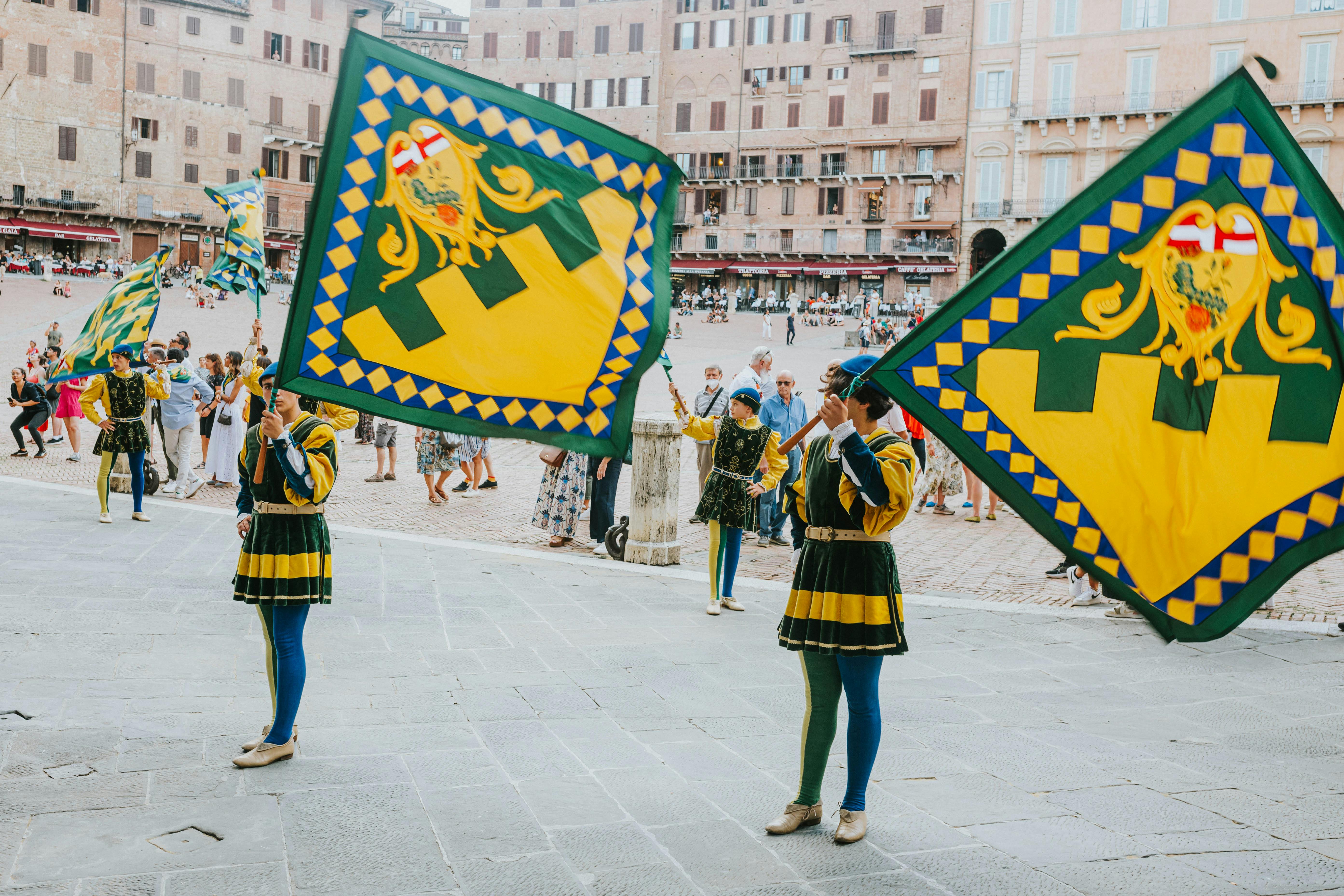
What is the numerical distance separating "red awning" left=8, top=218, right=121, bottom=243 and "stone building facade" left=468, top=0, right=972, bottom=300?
20.5 metres

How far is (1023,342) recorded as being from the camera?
3.42 m

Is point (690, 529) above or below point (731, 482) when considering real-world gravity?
below

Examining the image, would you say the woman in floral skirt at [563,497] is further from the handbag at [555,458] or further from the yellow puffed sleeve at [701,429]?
the yellow puffed sleeve at [701,429]

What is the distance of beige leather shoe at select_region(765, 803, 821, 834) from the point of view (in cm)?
389

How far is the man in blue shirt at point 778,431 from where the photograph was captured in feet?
34.0

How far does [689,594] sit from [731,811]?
390 centimetres

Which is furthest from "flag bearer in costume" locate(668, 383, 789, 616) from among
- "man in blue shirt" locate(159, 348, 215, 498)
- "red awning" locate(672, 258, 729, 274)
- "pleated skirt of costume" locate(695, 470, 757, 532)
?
"red awning" locate(672, 258, 729, 274)

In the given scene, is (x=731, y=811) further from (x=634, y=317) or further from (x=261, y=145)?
(x=261, y=145)

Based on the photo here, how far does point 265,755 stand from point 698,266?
180ft

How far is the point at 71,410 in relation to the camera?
15.6 m

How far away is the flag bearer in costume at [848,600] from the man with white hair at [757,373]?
6549 millimetres

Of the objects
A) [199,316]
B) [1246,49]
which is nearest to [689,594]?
[199,316]

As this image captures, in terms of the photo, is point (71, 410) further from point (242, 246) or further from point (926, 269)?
point (926, 269)

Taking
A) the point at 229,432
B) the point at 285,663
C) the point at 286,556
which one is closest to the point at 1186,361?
the point at 286,556
